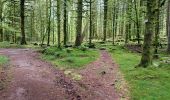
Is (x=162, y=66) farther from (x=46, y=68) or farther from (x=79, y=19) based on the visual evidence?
(x=79, y=19)

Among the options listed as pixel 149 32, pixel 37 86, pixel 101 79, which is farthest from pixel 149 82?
pixel 37 86

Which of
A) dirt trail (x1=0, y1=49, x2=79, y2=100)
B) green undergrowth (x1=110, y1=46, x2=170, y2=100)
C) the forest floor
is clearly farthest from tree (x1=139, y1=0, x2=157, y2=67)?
dirt trail (x1=0, y1=49, x2=79, y2=100)

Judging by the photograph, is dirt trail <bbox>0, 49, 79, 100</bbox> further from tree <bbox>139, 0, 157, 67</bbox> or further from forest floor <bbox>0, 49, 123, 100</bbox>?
tree <bbox>139, 0, 157, 67</bbox>

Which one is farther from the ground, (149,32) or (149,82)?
(149,32)

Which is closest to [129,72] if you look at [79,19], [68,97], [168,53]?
[68,97]

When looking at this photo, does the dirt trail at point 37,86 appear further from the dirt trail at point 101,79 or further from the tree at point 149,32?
the tree at point 149,32

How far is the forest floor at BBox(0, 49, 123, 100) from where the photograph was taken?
12711 millimetres

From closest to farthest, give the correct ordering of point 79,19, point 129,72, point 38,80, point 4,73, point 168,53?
point 38,80, point 4,73, point 129,72, point 168,53, point 79,19

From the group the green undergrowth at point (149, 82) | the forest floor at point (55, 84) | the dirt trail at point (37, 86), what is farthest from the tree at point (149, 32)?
the dirt trail at point (37, 86)

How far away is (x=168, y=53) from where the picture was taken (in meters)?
27.9

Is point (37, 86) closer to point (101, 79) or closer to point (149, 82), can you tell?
point (101, 79)

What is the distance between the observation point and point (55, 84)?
48.0ft

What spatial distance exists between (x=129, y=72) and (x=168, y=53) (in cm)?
1117

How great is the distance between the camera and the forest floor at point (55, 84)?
1271cm
